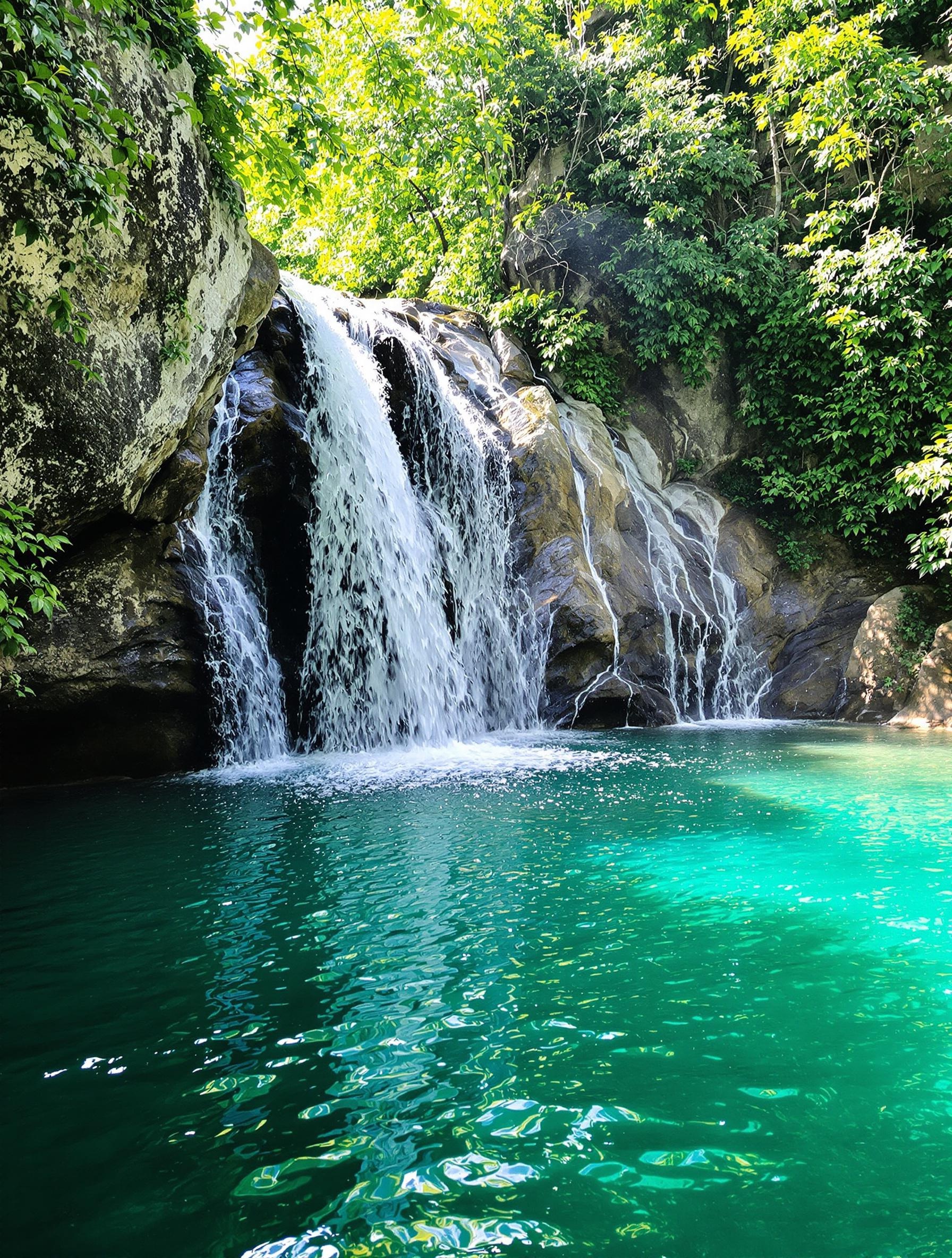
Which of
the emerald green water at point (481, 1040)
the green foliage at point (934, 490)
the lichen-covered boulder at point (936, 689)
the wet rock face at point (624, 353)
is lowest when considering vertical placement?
the emerald green water at point (481, 1040)

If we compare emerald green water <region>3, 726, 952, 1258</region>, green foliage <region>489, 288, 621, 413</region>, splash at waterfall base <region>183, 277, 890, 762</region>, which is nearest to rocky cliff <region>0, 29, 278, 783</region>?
splash at waterfall base <region>183, 277, 890, 762</region>

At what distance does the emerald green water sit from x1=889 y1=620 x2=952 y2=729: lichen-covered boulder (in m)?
7.42

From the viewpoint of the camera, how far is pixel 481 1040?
2529 millimetres

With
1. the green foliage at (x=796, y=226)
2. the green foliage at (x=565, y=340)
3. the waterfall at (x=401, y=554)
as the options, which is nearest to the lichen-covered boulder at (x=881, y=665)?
the green foliage at (x=796, y=226)

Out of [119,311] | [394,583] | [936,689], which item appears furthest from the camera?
[936,689]

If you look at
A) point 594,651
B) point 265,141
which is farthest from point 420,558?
point 265,141

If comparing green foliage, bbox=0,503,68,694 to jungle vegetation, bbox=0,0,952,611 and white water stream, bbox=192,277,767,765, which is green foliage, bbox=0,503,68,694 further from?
jungle vegetation, bbox=0,0,952,611

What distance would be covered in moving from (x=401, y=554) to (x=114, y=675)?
4.06 metres

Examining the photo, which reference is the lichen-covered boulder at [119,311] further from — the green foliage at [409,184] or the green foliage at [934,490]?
the green foliage at [934,490]

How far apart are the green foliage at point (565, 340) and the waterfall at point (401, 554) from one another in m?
3.17

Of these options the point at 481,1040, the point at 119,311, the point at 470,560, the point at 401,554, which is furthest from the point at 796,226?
the point at 481,1040

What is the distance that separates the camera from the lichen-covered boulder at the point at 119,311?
4.76 meters

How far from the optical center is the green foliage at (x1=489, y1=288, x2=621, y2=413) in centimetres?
1474

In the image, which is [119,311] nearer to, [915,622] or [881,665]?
[881,665]
